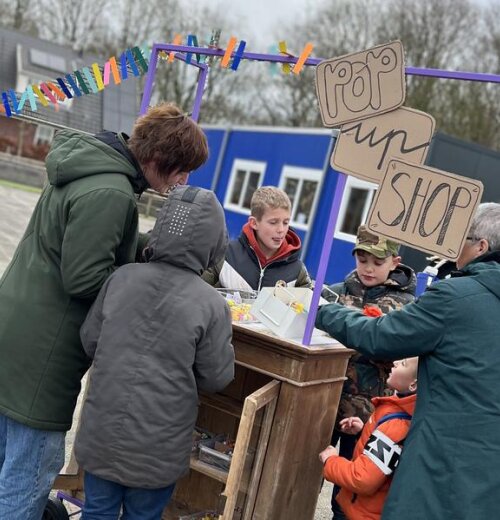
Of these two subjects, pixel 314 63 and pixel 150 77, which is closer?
pixel 314 63

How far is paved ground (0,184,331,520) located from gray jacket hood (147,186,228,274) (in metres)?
2.33

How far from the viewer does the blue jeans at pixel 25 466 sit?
229 centimetres

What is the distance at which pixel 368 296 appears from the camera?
3.20 m

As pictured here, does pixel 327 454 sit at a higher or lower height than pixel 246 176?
higher

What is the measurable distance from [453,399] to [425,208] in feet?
2.11

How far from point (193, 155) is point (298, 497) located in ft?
4.68

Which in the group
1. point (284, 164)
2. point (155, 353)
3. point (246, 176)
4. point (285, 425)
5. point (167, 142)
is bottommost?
point (246, 176)

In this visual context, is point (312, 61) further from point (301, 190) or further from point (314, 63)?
point (301, 190)

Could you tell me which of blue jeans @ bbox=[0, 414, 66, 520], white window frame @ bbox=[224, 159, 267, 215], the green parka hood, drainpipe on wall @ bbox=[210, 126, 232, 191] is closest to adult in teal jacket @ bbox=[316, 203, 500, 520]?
the green parka hood

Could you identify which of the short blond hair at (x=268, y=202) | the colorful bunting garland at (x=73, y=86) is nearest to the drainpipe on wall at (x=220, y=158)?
the colorful bunting garland at (x=73, y=86)

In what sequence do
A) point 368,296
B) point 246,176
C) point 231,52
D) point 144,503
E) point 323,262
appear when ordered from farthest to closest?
point 246,176, point 231,52, point 368,296, point 323,262, point 144,503

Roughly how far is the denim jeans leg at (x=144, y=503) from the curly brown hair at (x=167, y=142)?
1.07 meters

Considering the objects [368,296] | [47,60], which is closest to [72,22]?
[47,60]

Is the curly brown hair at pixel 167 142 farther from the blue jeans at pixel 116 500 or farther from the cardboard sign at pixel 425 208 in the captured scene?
the blue jeans at pixel 116 500
